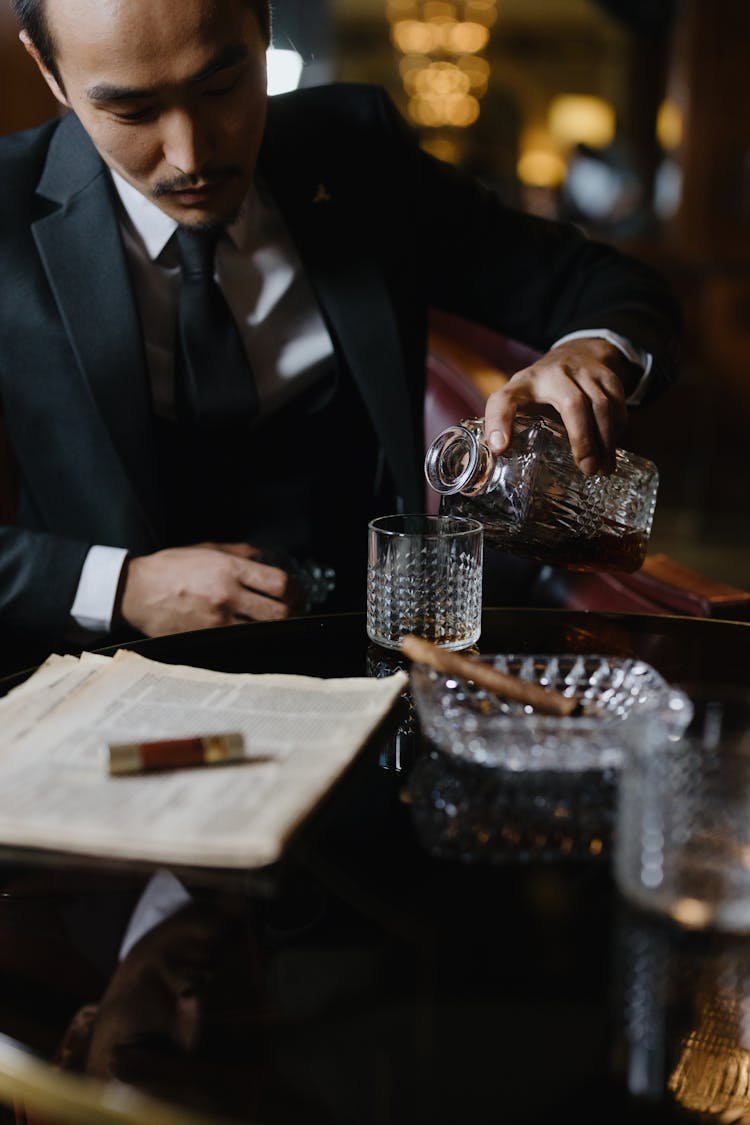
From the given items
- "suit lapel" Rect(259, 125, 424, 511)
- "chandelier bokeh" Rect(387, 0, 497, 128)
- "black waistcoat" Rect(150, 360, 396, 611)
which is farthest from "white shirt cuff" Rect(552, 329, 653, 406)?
"chandelier bokeh" Rect(387, 0, 497, 128)

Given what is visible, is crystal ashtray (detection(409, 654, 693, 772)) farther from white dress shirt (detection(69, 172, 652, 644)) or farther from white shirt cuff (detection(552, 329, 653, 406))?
white dress shirt (detection(69, 172, 652, 644))

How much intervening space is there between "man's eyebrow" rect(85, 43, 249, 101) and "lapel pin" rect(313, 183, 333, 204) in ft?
1.39

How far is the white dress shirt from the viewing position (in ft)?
4.81

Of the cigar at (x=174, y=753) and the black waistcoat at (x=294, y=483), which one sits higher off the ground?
the black waistcoat at (x=294, y=483)

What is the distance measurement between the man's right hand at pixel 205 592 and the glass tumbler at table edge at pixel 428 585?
0.18 m

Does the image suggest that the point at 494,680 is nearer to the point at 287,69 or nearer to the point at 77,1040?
the point at 77,1040

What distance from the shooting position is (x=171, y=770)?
66 centimetres

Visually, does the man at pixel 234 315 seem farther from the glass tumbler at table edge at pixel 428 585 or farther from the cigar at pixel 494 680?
the cigar at pixel 494 680

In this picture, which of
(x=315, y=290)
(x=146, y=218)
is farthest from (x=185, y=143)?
(x=315, y=290)

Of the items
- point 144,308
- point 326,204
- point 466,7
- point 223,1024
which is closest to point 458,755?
point 223,1024

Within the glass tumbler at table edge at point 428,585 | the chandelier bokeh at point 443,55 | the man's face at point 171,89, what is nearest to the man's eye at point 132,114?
the man's face at point 171,89

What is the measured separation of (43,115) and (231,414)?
1.00 m

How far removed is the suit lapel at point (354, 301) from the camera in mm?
1519

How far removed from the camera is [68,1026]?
1.61 ft
